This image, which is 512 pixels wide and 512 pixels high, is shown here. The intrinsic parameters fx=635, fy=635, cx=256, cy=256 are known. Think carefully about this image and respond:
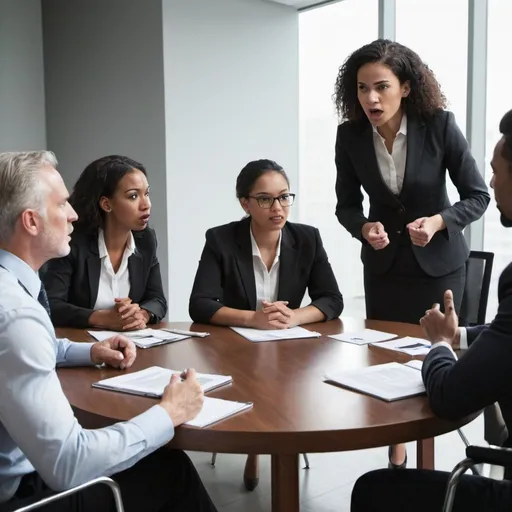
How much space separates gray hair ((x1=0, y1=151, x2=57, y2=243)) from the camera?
1.48 m

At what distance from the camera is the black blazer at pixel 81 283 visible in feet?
8.54

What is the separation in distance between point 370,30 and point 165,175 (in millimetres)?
1953

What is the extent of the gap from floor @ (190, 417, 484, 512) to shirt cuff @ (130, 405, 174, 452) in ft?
4.89

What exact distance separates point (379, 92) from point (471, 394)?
1679 mm

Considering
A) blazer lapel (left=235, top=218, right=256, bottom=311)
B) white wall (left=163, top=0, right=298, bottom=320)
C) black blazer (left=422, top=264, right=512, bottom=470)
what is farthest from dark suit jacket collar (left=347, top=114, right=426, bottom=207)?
white wall (left=163, top=0, right=298, bottom=320)

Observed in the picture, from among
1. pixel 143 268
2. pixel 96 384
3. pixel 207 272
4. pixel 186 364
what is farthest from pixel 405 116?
pixel 96 384

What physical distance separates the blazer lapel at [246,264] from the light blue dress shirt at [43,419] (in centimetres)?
141

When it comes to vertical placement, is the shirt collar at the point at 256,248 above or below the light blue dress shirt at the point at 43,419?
above

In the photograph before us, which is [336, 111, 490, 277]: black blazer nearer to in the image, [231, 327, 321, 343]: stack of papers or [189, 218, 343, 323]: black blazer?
[189, 218, 343, 323]: black blazer

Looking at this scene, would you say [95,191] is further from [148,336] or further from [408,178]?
[408,178]

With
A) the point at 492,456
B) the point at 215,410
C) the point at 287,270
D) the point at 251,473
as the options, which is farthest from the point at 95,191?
the point at 492,456

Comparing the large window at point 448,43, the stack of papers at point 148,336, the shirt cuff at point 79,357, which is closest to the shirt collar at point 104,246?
the stack of papers at point 148,336

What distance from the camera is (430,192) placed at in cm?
280

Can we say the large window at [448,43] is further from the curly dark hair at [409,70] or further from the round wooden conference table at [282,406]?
the round wooden conference table at [282,406]
